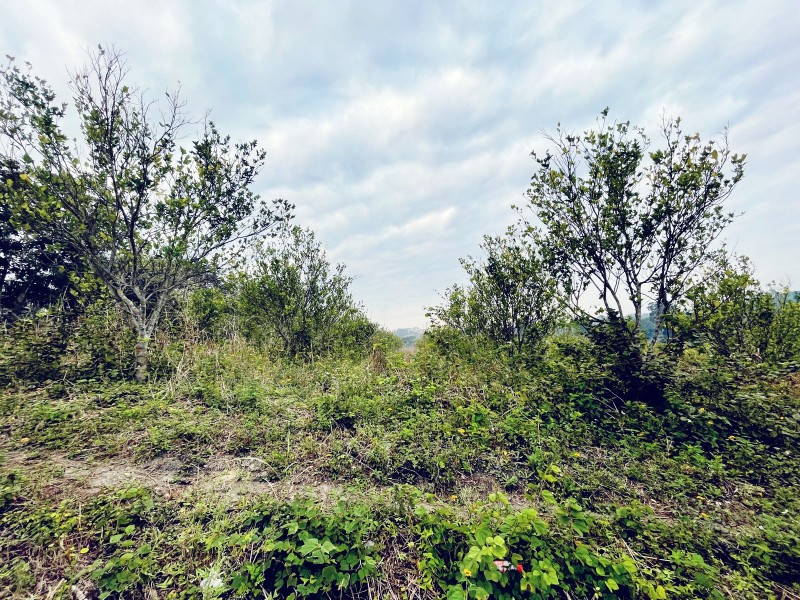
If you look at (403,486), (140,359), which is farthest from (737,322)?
(140,359)

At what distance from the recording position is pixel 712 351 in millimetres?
5391

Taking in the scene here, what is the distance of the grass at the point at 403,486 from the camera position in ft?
8.14

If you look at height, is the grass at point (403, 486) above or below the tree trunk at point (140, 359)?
below

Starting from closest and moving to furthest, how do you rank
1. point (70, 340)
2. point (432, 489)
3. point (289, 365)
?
point (432, 489), point (70, 340), point (289, 365)

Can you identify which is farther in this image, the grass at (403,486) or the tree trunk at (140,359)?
the tree trunk at (140,359)

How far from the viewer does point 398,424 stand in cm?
495

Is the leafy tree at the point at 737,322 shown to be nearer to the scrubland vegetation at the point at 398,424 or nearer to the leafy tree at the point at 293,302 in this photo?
the scrubland vegetation at the point at 398,424

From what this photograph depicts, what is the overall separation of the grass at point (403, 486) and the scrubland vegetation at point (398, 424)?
0.09 ft

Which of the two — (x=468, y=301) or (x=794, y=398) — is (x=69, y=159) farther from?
(x=794, y=398)

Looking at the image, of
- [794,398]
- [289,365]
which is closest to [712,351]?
[794,398]

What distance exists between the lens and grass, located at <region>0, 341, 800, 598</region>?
2480 millimetres

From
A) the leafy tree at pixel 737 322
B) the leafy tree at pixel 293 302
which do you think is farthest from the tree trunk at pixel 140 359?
the leafy tree at pixel 737 322

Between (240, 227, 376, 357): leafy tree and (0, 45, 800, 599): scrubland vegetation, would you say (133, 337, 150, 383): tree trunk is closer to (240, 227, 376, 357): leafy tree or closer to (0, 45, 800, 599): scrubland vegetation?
(0, 45, 800, 599): scrubland vegetation

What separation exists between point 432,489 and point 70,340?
307 inches
